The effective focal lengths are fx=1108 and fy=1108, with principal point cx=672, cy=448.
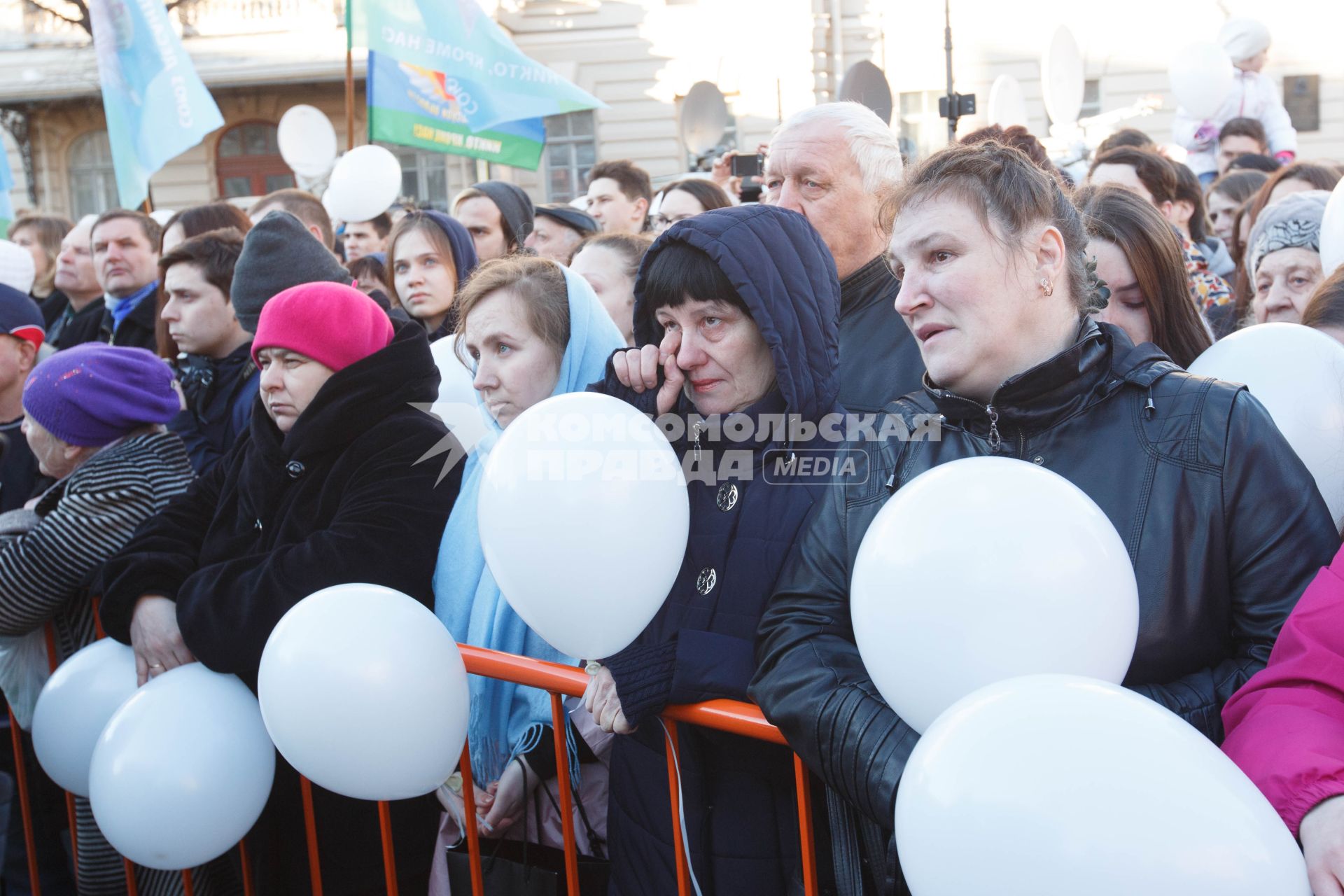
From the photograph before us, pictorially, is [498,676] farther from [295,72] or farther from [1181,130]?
[295,72]

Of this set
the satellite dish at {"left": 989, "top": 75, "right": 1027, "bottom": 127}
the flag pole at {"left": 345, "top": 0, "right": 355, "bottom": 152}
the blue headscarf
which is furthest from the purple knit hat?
the satellite dish at {"left": 989, "top": 75, "right": 1027, "bottom": 127}

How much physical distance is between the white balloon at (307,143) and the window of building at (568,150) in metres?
8.04

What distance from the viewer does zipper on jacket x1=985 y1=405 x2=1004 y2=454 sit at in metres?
1.66

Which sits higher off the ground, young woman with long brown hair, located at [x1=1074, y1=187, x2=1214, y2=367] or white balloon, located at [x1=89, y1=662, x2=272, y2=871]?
young woman with long brown hair, located at [x1=1074, y1=187, x2=1214, y2=367]

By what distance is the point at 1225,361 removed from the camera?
6.73ft

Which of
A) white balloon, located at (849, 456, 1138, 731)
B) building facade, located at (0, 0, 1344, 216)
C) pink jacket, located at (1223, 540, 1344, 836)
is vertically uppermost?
building facade, located at (0, 0, 1344, 216)

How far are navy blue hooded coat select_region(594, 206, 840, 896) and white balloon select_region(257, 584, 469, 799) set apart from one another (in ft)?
1.17

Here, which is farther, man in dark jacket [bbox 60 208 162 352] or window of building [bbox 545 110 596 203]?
window of building [bbox 545 110 596 203]

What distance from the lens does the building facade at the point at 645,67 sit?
19.1 m

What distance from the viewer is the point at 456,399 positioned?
3.11 m

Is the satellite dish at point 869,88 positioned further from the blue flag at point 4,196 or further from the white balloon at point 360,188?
the blue flag at point 4,196

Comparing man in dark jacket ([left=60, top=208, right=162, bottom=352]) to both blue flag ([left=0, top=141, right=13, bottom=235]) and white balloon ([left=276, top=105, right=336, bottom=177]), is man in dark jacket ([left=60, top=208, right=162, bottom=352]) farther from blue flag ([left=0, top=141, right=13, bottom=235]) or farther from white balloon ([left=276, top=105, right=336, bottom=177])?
white balloon ([left=276, top=105, right=336, bottom=177])

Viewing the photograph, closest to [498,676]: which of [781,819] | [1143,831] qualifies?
[781,819]

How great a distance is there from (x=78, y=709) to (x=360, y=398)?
3.26 ft
